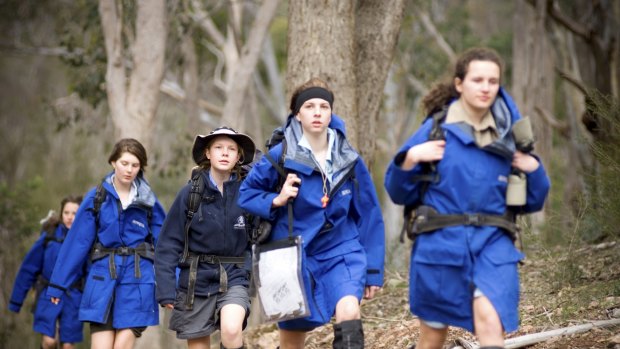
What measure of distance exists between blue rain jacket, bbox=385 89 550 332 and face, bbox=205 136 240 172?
2004 mm

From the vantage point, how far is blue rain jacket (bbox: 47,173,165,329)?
802 centimetres

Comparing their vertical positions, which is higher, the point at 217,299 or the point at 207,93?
the point at 207,93

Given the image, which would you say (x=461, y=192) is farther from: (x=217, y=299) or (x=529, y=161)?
(x=217, y=299)

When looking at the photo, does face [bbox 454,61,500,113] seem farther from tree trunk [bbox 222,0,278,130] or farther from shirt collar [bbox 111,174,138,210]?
tree trunk [bbox 222,0,278,130]

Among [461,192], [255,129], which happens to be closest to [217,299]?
[461,192]

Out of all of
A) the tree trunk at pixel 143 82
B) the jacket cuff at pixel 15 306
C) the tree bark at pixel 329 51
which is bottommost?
the jacket cuff at pixel 15 306

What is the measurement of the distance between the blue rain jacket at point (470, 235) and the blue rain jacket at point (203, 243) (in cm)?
191

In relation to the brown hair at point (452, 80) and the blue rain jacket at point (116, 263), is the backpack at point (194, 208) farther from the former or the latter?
the brown hair at point (452, 80)

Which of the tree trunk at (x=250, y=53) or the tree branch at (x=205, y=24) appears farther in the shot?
the tree branch at (x=205, y=24)

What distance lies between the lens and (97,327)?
805cm

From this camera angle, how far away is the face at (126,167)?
8203 mm

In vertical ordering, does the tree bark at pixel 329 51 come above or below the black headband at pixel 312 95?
above

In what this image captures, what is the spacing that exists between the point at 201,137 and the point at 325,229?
1.56 meters

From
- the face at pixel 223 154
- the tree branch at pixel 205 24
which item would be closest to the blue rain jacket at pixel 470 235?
the face at pixel 223 154
